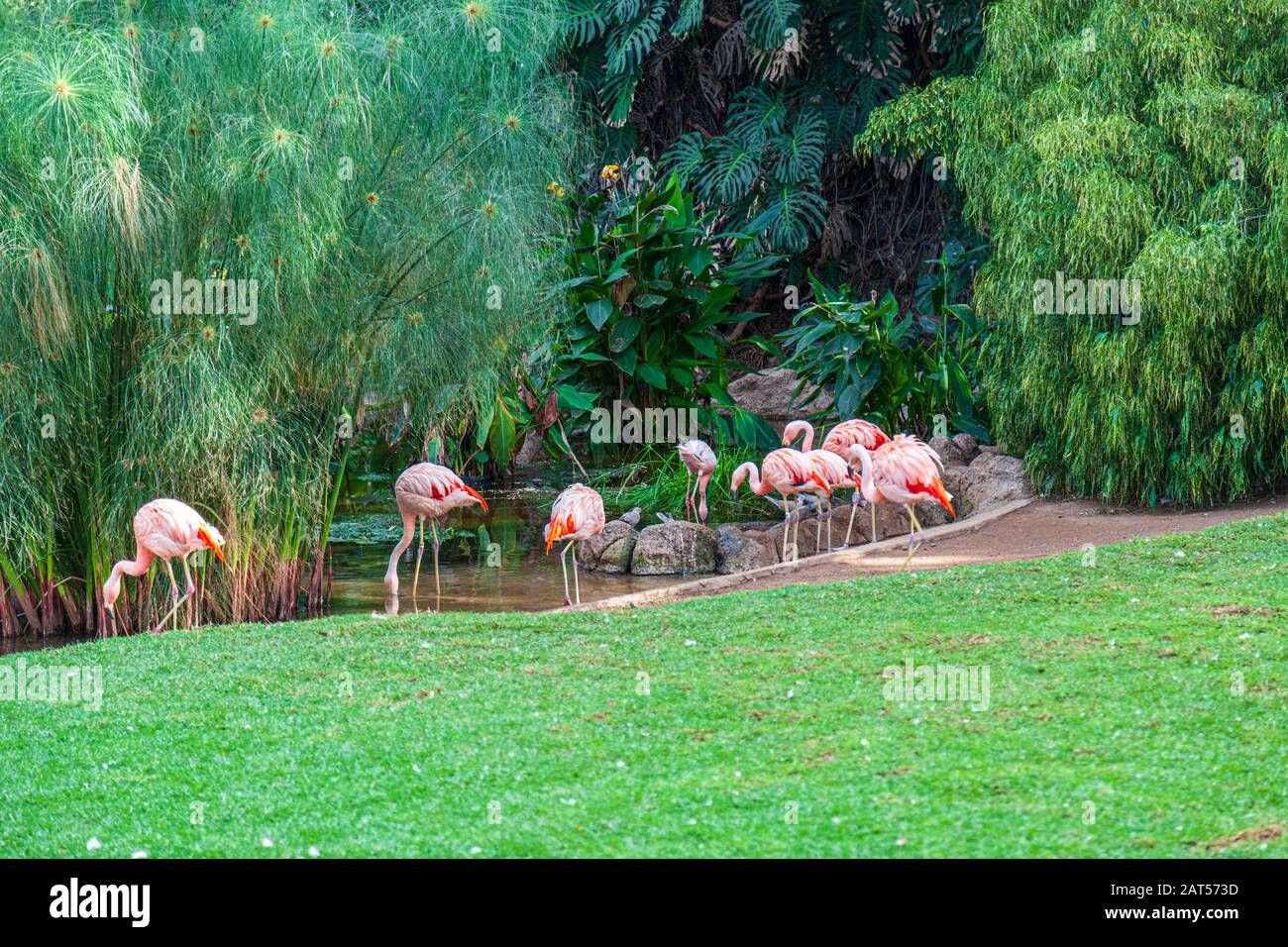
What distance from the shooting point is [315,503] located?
753cm

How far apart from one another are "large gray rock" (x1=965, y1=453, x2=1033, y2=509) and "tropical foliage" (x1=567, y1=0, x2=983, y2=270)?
14.1 ft

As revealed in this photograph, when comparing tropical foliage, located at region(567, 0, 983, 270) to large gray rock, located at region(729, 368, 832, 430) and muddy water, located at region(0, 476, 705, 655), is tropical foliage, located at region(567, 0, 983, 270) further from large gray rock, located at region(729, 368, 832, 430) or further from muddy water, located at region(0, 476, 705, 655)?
muddy water, located at region(0, 476, 705, 655)

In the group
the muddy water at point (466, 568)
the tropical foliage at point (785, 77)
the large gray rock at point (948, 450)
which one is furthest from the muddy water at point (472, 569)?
the tropical foliage at point (785, 77)

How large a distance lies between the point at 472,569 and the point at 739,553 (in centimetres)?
184

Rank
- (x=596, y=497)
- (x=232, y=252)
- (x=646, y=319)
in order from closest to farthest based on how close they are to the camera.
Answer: (x=232, y=252)
(x=596, y=497)
(x=646, y=319)

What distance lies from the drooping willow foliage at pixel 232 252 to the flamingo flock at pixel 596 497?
1.20ft

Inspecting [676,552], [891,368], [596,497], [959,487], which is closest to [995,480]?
[959,487]

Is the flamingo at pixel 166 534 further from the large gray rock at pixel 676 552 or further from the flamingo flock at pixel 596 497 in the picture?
the large gray rock at pixel 676 552

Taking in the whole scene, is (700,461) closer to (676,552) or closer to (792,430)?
(676,552)

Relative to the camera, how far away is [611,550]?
9367mm

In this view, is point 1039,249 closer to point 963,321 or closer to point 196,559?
point 963,321

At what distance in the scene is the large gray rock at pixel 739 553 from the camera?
9227 millimetres

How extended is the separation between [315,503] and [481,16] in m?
2.82

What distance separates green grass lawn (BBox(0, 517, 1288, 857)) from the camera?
3604 millimetres
